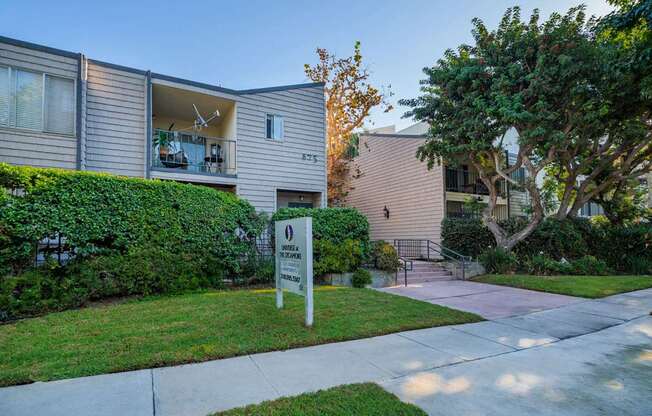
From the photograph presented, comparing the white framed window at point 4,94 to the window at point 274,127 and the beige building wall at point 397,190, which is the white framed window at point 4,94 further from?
the beige building wall at point 397,190

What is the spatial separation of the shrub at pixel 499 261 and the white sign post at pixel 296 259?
31.2ft

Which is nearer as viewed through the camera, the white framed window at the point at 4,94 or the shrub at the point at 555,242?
the white framed window at the point at 4,94

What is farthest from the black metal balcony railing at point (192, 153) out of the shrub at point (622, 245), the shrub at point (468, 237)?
the shrub at point (622, 245)

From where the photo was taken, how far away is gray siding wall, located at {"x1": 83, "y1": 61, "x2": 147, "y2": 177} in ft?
32.1

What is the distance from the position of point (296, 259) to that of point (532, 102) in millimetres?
11105

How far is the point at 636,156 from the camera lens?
14039 mm

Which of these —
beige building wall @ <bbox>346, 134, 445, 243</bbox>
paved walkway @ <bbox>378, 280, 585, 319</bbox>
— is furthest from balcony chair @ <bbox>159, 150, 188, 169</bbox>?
beige building wall @ <bbox>346, 134, 445, 243</bbox>

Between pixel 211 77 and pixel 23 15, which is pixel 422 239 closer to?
pixel 211 77

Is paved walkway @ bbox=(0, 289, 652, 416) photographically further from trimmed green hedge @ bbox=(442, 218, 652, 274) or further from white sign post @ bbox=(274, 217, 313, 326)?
trimmed green hedge @ bbox=(442, 218, 652, 274)

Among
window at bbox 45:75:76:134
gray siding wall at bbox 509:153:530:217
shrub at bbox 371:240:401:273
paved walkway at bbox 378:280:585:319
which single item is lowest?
paved walkway at bbox 378:280:585:319

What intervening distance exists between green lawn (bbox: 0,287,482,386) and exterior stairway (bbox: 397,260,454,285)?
3873 millimetres

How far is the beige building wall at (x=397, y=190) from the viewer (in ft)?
54.0

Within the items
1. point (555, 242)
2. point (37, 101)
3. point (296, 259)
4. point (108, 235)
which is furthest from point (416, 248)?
point (37, 101)

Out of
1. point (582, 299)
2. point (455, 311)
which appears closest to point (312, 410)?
point (455, 311)
